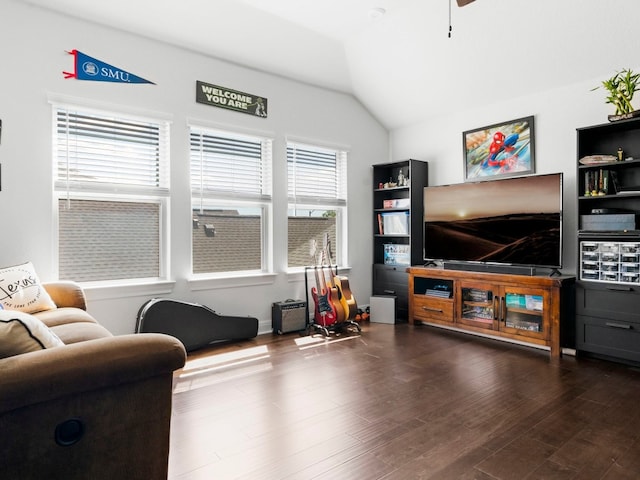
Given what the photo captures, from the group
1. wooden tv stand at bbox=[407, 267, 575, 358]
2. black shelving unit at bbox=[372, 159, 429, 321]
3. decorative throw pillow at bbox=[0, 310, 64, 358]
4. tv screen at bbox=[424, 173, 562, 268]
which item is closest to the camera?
decorative throw pillow at bbox=[0, 310, 64, 358]

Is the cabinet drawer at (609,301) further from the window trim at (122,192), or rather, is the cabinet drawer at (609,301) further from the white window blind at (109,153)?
the white window blind at (109,153)

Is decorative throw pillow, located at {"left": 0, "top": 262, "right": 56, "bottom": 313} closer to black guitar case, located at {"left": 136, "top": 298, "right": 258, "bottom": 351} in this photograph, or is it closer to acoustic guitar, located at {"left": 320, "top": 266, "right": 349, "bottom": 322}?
black guitar case, located at {"left": 136, "top": 298, "right": 258, "bottom": 351}

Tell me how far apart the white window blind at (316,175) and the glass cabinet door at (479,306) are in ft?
6.14

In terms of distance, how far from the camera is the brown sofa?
1257 mm

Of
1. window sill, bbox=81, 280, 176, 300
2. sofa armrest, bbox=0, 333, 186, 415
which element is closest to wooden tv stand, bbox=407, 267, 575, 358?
window sill, bbox=81, 280, 176, 300

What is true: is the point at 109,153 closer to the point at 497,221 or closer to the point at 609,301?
the point at 497,221

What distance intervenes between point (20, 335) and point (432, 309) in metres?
3.90

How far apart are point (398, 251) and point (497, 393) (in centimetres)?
263

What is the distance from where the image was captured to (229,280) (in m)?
4.18

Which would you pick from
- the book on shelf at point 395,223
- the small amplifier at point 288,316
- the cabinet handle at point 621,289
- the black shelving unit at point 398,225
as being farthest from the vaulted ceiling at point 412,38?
the small amplifier at point 288,316

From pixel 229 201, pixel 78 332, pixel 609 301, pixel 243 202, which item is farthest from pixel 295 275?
pixel 609 301

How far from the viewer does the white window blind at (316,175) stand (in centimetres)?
473

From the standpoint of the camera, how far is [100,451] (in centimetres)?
140

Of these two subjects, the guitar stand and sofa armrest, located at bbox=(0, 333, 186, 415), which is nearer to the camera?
sofa armrest, located at bbox=(0, 333, 186, 415)
